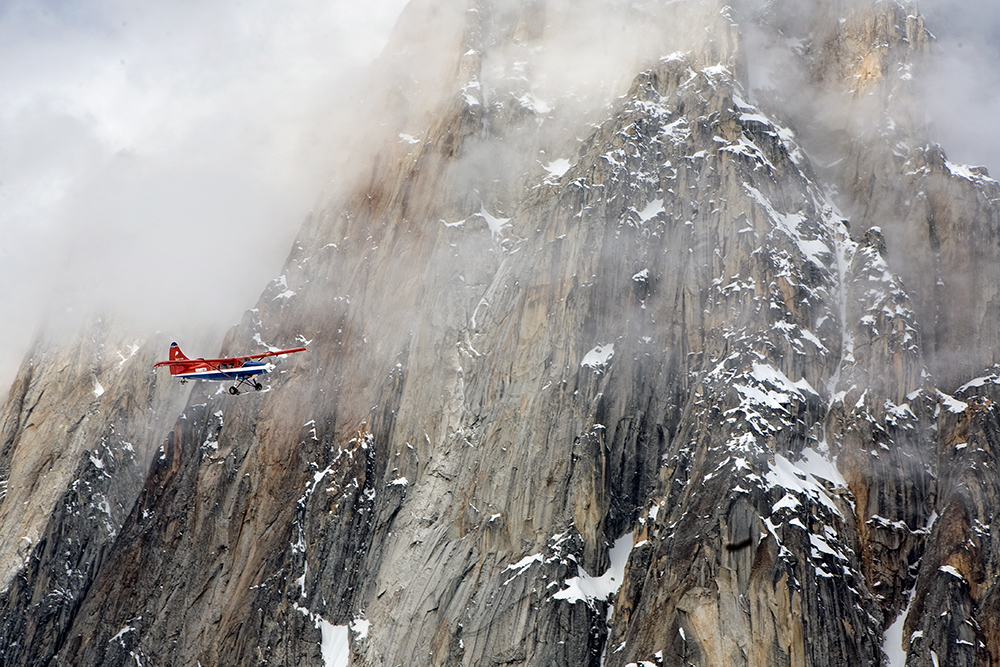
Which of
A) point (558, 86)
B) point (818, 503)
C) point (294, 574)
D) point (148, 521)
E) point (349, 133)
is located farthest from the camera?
point (349, 133)

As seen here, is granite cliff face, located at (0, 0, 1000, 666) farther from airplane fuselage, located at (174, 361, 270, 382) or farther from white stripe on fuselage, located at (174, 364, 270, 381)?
white stripe on fuselage, located at (174, 364, 270, 381)

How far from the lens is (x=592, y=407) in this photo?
88.8 m

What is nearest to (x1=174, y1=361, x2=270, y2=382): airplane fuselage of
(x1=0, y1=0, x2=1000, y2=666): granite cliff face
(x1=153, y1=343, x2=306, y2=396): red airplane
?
(x1=153, y1=343, x2=306, y2=396): red airplane

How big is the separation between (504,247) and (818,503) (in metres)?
43.1

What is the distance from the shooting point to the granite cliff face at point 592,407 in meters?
77.6

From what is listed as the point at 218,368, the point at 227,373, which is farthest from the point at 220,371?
the point at 218,368

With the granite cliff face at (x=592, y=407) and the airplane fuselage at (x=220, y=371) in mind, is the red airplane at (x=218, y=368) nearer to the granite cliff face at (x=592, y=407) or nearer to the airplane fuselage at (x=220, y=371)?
the airplane fuselage at (x=220, y=371)

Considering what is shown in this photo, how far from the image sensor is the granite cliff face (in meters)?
77.6

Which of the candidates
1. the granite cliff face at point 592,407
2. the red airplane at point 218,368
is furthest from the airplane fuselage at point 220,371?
the granite cliff face at point 592,407

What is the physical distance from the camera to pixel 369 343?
102312mm

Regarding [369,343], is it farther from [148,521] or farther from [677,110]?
[677,110]

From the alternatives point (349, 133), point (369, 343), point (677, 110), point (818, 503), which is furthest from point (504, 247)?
point (818, 503)

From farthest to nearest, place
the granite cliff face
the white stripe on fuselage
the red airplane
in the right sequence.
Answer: the red airplane, the white stripe on fuselage, the granite cliff face

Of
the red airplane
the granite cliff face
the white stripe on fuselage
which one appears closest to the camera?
the granite cliff face
